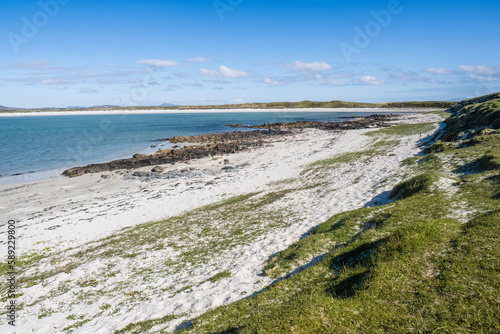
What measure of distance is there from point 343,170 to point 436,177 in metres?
11.0

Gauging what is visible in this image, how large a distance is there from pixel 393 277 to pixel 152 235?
44.9ft

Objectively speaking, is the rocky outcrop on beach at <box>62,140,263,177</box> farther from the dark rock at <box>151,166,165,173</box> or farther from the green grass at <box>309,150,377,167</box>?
the green grass at <box>309,150,377,167</box>

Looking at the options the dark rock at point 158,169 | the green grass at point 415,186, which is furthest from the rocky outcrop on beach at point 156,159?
the green grass at point 415,186

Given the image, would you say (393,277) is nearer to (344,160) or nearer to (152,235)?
(152,235)

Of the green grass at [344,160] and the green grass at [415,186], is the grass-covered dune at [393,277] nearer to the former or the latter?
the green grass at [415,186]

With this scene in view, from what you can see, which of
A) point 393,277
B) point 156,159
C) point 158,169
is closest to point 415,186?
point 393,277

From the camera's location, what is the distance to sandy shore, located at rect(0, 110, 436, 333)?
980 cm

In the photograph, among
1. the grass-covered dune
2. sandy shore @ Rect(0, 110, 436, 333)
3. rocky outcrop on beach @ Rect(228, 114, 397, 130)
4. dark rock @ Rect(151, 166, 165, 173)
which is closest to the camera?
the grass-covered dune

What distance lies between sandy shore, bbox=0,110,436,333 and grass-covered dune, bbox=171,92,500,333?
1.82 meters

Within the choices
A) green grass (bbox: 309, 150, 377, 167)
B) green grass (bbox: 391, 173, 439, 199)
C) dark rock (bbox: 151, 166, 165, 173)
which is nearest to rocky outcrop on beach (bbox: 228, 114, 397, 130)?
green grass (bbox: 309, 150, 377, 167)

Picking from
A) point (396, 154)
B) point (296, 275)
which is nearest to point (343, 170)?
point (396, 154)

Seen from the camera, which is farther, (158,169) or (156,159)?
(156,159)

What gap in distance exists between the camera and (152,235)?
1670 cm

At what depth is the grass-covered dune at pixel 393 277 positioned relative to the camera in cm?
575
